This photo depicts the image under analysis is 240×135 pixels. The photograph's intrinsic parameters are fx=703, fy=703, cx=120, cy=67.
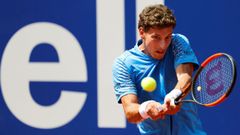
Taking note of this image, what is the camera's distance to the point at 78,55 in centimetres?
490

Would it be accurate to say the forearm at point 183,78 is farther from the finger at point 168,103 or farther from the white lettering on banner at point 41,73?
the white lettering on banner at point 41,73

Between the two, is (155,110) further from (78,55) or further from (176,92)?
(78,55)

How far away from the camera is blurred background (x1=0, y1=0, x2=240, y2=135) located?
4.59 m

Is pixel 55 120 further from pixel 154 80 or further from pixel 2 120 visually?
pixel 154 80

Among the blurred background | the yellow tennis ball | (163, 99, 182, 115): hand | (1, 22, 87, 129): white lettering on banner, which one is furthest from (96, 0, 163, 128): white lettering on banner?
(163, 99, 182, 115): hand

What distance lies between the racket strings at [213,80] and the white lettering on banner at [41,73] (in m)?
1.61

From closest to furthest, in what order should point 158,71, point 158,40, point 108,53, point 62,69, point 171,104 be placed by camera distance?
point 171,104, point 158,40, point 158,71, point 108,53, point 62,69

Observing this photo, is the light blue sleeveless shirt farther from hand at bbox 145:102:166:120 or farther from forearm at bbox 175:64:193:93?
hand at bbox 145:102:166:120

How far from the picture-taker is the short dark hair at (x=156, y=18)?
3.27 metres

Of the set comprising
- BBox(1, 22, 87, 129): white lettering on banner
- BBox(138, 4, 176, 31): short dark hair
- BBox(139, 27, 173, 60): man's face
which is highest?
BBox(138, 4, 176, 31): short dark hair

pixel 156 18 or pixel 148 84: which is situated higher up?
pixel 156 18

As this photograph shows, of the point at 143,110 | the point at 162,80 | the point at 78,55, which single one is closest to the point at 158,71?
the point at 162,80

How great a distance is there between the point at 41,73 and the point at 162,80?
5.87 ft

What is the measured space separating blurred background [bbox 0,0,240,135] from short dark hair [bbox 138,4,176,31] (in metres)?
1.29
